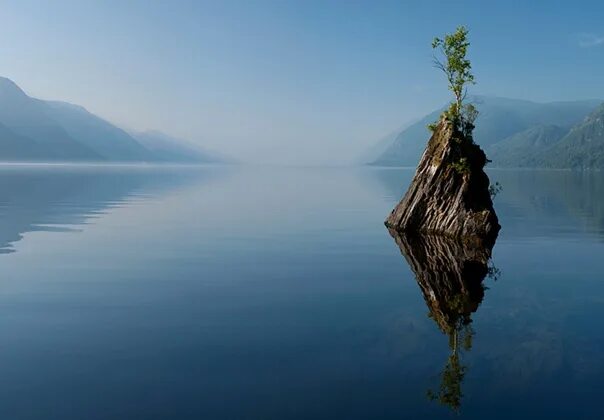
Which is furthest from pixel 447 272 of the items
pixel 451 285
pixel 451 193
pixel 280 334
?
pixel 451 193

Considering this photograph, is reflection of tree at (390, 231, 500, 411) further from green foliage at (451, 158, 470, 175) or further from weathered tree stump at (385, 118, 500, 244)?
green foliage at (451, 158, 470, 175)

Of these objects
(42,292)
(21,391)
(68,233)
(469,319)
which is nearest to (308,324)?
(469,319)

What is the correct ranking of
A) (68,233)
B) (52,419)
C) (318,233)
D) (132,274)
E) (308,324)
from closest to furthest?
(52,419)
(308,324)
(132,274)
(68,233)
(318,233)

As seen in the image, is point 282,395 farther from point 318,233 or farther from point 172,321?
point 318,233

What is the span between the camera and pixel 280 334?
2319 centimetres

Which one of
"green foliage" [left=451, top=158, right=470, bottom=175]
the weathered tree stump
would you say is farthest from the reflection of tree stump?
"green foliage" [left=451, top=158, right=470, bottom=175]

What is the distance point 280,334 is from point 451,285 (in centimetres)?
1382

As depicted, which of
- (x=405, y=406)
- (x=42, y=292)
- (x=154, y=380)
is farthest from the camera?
(x=42, y=292)

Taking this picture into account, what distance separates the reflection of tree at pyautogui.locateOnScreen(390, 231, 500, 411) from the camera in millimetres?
18859

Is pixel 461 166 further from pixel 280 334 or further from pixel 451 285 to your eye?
pixel 280 334

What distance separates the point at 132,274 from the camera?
35.2 m

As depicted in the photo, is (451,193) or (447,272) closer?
(447,272)

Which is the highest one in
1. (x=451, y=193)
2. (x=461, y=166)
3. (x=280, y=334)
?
(x=461, y=166)

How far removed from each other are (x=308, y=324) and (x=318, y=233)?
111 ft
